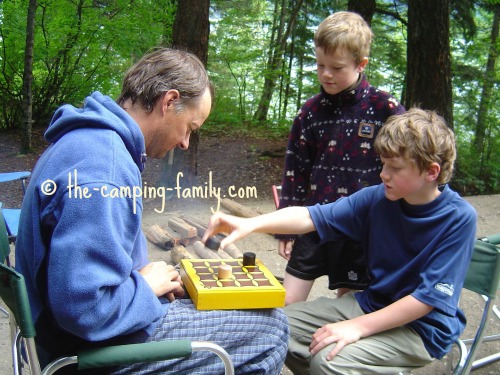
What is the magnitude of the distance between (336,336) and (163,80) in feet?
3.62

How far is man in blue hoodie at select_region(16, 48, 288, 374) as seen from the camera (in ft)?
4.59

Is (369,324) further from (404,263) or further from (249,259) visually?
(249,259)

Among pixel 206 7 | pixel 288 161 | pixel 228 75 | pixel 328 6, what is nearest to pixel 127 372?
pixel 288 161

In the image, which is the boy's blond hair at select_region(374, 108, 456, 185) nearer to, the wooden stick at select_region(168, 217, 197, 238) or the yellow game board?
the yellow game board

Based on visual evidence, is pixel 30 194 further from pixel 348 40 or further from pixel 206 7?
pixel 206 7

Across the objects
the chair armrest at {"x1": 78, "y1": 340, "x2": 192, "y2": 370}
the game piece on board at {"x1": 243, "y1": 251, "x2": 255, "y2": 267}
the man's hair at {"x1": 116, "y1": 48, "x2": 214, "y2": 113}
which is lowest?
the chair armrest at {"x1": 78, "y1": 340, "x2": 192, "y2": 370}

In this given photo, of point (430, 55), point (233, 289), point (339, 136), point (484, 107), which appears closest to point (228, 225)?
point (233, 289)

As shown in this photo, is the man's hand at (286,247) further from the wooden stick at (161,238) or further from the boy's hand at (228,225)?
the wooden stick at (161,238)

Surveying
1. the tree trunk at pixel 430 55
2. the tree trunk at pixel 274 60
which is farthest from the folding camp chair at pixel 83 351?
the tree trunk at pixel 274 60

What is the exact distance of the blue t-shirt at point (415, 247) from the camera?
1971 millimetres

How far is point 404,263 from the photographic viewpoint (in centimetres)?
212

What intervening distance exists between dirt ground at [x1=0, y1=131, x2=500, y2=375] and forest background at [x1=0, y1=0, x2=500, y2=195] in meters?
0.50

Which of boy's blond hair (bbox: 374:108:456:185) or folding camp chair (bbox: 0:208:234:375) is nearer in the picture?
folding camp chair (bbox: 0:208:234:375)

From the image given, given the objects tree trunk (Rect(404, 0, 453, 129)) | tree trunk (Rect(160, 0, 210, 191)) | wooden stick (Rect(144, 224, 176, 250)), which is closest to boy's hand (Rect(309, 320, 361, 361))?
wooden stick (Rect(144, 224, 176, 250))
